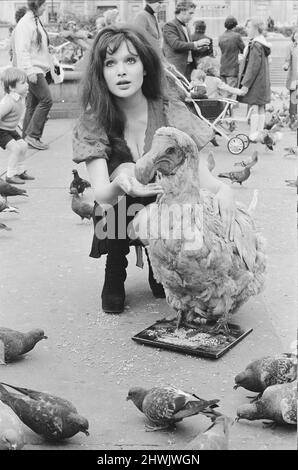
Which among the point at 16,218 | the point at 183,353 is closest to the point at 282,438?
the point at 183,353

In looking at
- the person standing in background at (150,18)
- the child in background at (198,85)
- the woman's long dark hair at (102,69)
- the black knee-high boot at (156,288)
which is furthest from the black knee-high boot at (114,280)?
the child in background at (198,85)

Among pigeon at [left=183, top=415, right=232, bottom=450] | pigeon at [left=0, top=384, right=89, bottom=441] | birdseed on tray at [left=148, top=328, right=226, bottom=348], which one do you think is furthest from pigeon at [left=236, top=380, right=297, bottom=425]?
birdseed on tray at [left=148, top=328, right=226, bottom=348]

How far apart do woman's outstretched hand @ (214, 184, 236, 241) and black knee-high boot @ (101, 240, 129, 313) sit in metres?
0.84

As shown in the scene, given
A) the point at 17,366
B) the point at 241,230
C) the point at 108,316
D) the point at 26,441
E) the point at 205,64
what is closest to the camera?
the point at 26,441

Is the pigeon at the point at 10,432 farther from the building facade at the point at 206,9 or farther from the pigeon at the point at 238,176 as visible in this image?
the building facade at the point at 206,9

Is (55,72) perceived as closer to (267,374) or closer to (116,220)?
(116,220)

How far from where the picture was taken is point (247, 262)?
419 cm

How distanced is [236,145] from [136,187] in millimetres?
6933

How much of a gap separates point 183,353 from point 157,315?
0.64 meters

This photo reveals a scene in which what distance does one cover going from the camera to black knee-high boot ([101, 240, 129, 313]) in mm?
4684

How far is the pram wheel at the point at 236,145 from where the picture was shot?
1063 cm

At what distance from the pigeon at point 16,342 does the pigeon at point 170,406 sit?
0.95 m

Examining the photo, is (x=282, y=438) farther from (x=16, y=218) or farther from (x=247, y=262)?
(x=16, y=218)

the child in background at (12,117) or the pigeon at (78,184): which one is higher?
the child in background at (12,117)
